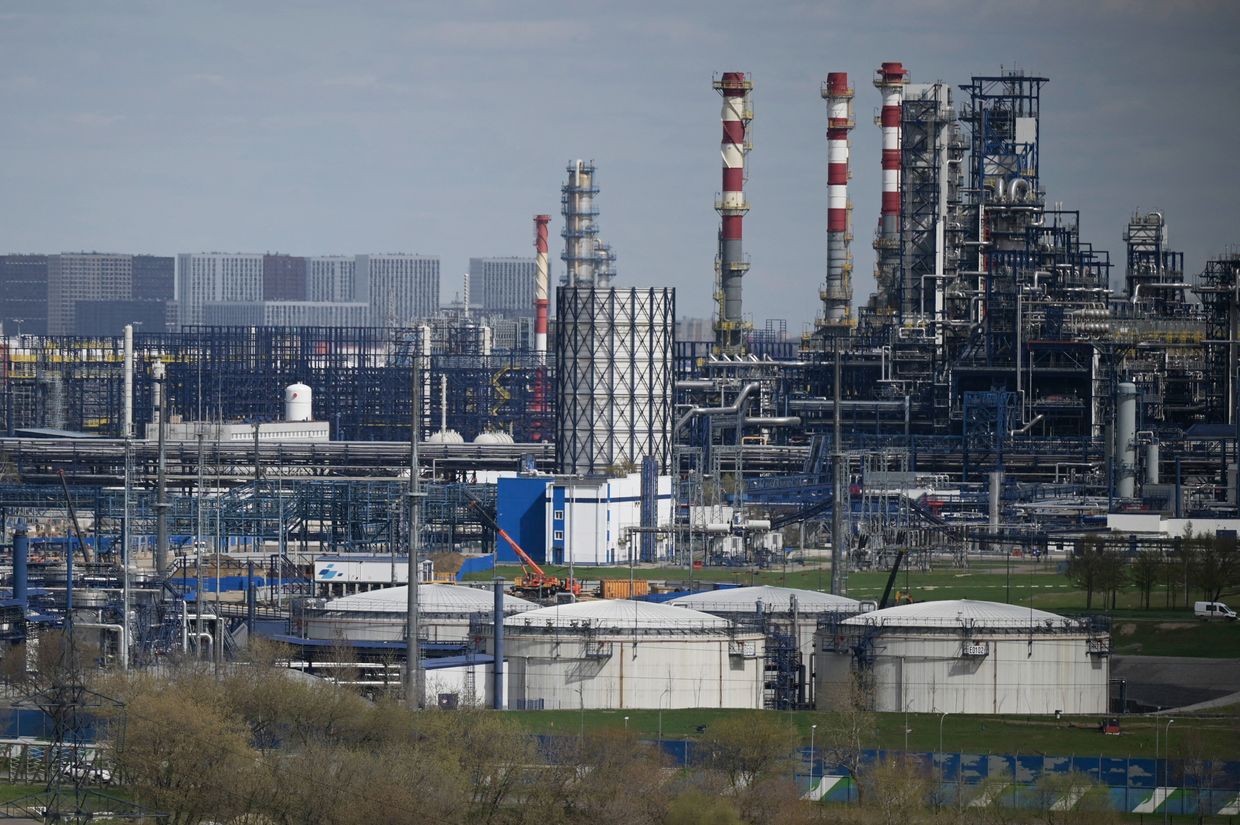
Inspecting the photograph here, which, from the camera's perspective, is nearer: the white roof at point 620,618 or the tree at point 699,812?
A: the tree at point 699,812

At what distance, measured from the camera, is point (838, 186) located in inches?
3583

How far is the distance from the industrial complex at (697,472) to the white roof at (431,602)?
13cm

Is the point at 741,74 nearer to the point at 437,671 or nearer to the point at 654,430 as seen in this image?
the point at 654,430

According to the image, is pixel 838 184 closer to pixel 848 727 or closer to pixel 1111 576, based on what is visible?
pixel 1111 576

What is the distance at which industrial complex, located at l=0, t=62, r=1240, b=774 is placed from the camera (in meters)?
42.2

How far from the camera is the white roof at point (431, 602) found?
151ft

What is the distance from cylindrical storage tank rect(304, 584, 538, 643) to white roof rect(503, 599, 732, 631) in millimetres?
1967

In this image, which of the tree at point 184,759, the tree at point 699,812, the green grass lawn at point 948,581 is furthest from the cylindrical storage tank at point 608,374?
the tree at point 699,812

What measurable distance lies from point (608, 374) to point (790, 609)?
2297cm

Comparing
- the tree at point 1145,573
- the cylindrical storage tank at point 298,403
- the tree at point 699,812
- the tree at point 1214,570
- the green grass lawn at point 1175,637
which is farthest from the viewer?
the cylindrical storage tank at point 298,403

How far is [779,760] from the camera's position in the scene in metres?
33.5

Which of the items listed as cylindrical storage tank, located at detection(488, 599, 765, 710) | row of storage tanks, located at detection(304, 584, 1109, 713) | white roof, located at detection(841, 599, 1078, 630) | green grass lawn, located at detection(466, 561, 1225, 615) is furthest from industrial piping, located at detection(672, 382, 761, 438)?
cylindrical storage tank, located at detection(488, 599, 765, 710)

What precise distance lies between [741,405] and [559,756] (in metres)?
52.1

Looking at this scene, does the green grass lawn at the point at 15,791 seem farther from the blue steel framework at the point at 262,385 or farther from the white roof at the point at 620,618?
the blue steel framework at the point at 262,385
